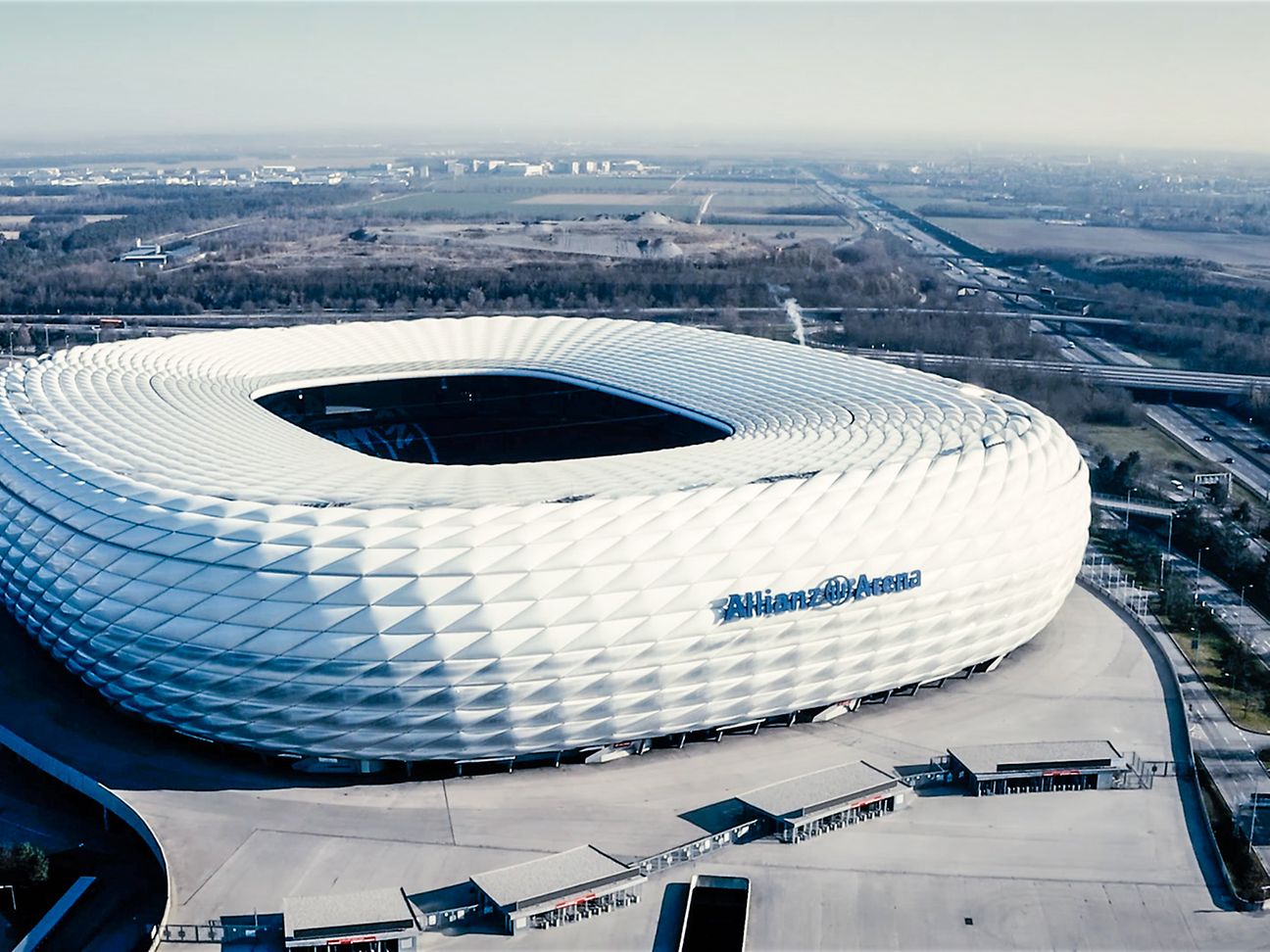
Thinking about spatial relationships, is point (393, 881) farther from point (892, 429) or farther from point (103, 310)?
point (103, 310)

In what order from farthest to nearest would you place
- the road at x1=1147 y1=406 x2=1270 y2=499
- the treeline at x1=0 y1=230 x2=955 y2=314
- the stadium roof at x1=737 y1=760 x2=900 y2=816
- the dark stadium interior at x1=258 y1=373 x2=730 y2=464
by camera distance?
the treeline at x1=0 y1=230 x2=955 y2=314 < the road at x1=1147 y1=406 x2=1270 y2=499 < the dark stadium interior at x1=258 y1=373 x2=730 y2=464 < the stadium roof at x1=737 y1=760 x2=900 y2=816

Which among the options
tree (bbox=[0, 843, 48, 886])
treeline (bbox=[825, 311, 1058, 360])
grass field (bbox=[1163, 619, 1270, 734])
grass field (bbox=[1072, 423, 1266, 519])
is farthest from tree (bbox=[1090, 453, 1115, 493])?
tree (bbox=[0, 843, 48, 886])

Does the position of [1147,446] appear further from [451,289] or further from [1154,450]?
[451,289]

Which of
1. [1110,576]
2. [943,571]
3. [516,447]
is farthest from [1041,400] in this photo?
[943,571]

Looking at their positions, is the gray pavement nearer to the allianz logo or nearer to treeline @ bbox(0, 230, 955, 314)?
the allianz logo

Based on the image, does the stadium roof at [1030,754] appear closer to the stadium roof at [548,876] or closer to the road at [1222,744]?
the road at [1222,744]

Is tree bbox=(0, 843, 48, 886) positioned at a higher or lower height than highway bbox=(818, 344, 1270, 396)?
lower

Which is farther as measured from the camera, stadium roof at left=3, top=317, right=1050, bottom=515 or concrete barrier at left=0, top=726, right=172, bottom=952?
→ stadium roof at left=3, top=317, right=1050, bottom=515
